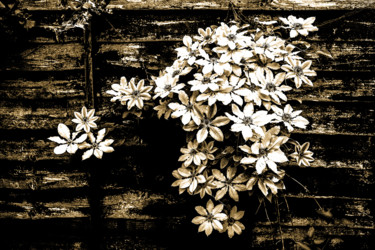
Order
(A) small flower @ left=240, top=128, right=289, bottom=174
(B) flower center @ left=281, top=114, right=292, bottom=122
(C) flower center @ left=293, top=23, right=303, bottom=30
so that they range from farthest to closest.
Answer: (C) flower center @ left=293, top=23, right=303, bottom=30, (B) flower center @ left=281, top=114, right=292, bottom=122, (A) small flower @ left=240, top=128, right=289, bottom=174

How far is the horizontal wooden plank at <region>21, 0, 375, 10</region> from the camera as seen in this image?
1531 millimetres

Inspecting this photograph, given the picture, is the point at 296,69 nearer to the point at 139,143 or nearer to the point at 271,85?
the point at 271,85

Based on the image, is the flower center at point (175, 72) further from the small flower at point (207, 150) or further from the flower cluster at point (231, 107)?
the small flower at point (207, 150)

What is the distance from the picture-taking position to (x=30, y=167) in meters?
1.54

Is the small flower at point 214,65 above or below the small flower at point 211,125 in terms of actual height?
above

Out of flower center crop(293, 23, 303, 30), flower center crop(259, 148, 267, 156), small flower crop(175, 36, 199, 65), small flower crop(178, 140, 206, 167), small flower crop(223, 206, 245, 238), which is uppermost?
flower center crop(293, 23, 303, 30)

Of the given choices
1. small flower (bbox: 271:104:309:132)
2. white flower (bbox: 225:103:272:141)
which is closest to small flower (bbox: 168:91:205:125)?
white flower (bbox: 225:103:272:141)

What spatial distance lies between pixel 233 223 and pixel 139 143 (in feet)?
2.26

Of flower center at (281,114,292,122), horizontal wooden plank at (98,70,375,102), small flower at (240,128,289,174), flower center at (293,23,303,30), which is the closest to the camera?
small flower at (240,128,289,174)

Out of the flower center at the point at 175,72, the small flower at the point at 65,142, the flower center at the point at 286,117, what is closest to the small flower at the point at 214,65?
the flower center at the point at 175,72

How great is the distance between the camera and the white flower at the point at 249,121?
1028 millimetres

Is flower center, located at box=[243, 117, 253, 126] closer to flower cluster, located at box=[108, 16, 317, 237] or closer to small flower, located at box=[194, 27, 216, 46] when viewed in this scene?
flower cluster, located at box=[108, 16, 317, 237]

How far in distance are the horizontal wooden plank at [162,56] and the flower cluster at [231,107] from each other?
364 mm

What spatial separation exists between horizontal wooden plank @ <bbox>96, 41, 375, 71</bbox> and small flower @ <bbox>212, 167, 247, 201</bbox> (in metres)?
0.77
